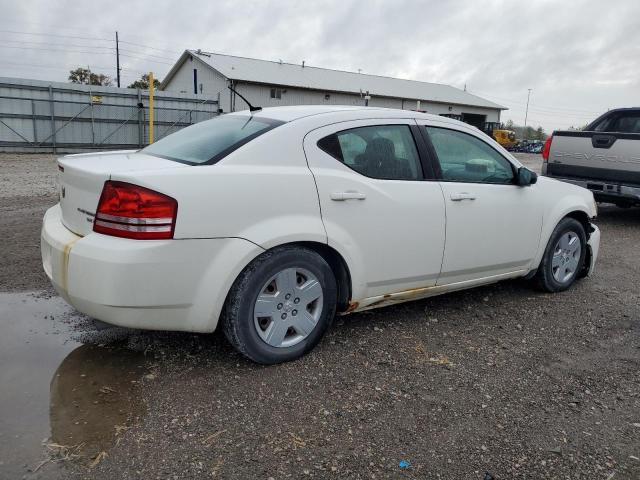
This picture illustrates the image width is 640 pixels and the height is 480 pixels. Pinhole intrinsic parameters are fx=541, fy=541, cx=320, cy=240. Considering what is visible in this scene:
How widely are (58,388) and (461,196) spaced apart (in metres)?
2.87

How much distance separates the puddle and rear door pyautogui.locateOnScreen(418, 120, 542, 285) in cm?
232

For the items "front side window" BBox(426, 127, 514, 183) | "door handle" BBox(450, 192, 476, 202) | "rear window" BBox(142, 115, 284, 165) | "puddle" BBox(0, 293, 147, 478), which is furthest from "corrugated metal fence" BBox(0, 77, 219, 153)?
"door handle" BBox(450, 192, 476, 202)

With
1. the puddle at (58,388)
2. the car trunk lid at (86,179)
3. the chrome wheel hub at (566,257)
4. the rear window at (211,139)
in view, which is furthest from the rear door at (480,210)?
the puddle at (58,388)

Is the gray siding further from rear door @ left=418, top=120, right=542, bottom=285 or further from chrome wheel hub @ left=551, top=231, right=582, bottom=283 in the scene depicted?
rear door @ left=418, top=120, right=542, bottom=285

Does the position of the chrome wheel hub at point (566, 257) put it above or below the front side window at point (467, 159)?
below

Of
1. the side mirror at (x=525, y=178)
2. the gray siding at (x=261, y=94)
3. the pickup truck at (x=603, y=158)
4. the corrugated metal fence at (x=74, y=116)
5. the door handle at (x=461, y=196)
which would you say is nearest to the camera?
the door handle at (x=461, y=196)

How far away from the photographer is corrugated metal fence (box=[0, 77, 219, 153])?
63.2ft

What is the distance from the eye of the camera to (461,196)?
12.9ft

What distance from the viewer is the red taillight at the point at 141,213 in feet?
9.05

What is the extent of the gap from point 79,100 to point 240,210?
66.1ft

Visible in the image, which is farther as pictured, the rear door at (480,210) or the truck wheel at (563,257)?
the truck wheel at (563,257)

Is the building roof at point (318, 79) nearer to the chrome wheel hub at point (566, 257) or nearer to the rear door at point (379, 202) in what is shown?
the chrome wheel hub at point (566, 257)

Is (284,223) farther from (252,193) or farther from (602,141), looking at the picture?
(602,141)

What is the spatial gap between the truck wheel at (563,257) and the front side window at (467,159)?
0.85 m
